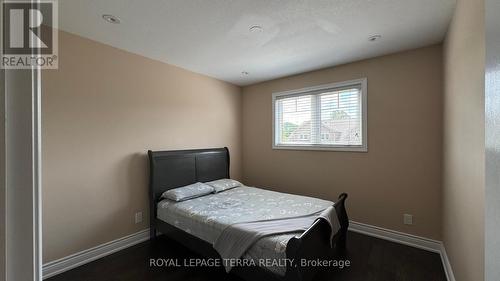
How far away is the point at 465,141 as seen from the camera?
1605 millimetres

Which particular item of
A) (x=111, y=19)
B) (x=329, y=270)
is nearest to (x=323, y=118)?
(x=329, y=270)

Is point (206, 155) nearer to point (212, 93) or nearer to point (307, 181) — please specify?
point (212, 93)

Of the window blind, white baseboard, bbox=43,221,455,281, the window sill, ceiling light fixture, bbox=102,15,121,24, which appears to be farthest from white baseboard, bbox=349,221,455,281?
ceiling light fixture, bbox=102,15,121,24

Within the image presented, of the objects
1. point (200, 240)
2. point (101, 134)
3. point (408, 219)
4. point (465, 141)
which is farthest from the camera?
point (408, 219)

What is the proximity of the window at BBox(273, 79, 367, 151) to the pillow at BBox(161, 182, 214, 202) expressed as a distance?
1.51 metres

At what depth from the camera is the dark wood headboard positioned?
288 centimetres

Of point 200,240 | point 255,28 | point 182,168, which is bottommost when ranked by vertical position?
point 200,240

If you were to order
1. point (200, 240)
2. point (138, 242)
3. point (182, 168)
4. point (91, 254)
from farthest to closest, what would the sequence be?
point (182, 168)
point (138, 242)
point (91, 254)
point (200, 240)

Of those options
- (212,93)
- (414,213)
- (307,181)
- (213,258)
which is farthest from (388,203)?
(212,93)

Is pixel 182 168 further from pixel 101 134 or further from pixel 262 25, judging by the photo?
pixel 262 25

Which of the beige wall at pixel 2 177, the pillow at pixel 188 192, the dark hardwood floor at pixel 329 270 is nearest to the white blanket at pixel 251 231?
the dark hardwood floor at pixel 329 270

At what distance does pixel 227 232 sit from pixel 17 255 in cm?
184

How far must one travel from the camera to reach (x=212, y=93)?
153 inches

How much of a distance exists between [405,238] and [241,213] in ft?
6.89
